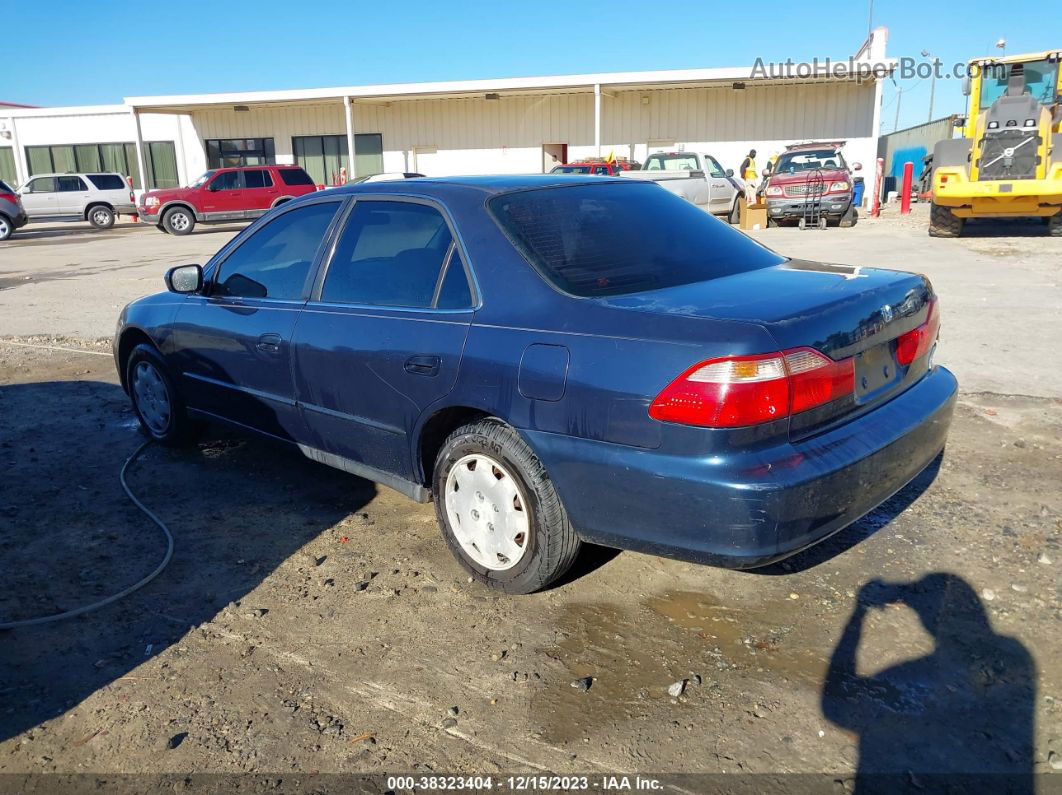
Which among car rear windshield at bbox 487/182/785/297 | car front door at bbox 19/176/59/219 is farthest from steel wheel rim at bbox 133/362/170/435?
car front door at bbox 19/176/59/219

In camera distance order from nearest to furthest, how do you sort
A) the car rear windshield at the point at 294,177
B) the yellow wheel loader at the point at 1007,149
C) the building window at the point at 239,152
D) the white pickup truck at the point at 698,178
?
the yellow wheel loader at the point at 1007,149, the white pickup truck at the point at 698,178, the car rear windshield at the point at 294,177, the building window at the point at 239,152

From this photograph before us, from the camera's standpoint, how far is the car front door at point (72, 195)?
89.9ft

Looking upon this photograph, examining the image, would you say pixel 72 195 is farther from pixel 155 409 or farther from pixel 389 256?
pixel 389 256

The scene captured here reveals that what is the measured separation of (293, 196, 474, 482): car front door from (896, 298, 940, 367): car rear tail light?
1645mm

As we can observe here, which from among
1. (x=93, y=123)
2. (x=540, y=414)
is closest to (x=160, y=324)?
(x=540, y=414)

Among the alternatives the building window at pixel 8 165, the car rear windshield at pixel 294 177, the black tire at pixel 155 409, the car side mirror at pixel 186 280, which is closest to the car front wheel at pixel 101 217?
the car rear windshield at pixel 294 177

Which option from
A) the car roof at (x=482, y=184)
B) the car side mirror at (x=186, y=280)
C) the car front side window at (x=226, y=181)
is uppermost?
the car front side window at (x=226, y=181)

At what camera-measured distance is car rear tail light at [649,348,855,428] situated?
2574 mm

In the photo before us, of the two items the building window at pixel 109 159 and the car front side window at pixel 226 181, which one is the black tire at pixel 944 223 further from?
the building window at pixel 109 159

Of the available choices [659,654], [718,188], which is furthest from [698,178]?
[659,654]

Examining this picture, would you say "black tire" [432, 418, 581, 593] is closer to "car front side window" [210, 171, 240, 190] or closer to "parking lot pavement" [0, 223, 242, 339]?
"parking lot pavement" [0, 223, 242, 339]

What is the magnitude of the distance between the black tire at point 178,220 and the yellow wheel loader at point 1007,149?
765 inches

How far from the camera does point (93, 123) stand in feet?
113

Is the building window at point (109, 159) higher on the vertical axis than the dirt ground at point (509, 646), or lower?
higher
